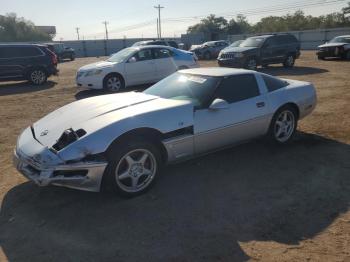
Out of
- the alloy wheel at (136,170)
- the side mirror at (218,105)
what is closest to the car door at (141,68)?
the side mirror at (218,105)

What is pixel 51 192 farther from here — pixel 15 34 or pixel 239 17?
pixel 239 17

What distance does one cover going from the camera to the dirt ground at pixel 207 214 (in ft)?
11.0

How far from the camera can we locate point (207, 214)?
3963mm

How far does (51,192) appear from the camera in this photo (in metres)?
4.53

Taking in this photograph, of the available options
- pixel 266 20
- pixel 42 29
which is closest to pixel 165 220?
pixel 42 29

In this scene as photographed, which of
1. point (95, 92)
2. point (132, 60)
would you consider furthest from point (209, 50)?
point (95, 92)

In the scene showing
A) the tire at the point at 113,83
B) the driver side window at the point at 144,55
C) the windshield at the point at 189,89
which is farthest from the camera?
the driver side window at the point at 144,55

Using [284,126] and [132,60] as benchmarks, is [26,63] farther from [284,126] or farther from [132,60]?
[284,126]

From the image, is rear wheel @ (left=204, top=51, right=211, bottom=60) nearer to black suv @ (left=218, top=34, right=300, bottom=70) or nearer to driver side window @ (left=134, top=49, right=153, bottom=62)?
black suv @ (left=218, top=34, right=300, bottom=70)

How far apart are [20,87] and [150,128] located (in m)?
12.4

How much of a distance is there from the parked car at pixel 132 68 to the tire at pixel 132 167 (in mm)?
8307

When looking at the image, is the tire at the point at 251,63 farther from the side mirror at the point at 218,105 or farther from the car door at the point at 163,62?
the side mirror at the point at 218,105

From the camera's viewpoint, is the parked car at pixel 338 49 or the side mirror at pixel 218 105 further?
the parked car at pixel 338 49

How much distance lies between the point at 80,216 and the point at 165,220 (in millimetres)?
926
